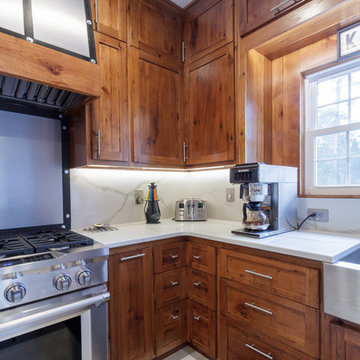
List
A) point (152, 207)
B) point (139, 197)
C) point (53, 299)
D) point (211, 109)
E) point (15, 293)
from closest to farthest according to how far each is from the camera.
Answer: point (15, 293) → point (53, 299) → point (211, 109) → point (152, 207) → point (139, 197)

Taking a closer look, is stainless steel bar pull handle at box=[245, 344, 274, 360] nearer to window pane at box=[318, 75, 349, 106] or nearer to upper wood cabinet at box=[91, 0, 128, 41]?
window pane at box=[318, 75, 349, 106]

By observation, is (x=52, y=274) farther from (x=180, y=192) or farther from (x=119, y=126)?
(x=180, y=192)

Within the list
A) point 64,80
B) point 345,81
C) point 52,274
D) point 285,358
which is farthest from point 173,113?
point 285,358

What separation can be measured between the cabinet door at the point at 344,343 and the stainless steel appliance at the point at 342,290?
0.05 m

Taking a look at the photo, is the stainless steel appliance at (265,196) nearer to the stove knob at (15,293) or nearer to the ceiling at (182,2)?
the stove knob at (15,293)

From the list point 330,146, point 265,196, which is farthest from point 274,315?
point 330,146

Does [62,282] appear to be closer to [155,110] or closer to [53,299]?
[53,299]

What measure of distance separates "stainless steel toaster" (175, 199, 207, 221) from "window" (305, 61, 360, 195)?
85cm

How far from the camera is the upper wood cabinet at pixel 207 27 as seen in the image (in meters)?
1.82

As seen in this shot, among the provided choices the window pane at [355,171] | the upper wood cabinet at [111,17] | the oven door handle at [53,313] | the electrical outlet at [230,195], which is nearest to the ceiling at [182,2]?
the upper wood cabinet at [111,17]

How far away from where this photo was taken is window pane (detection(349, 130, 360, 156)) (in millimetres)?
1566

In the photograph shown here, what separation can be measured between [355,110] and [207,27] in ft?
4.12

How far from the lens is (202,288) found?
1633 millimetres

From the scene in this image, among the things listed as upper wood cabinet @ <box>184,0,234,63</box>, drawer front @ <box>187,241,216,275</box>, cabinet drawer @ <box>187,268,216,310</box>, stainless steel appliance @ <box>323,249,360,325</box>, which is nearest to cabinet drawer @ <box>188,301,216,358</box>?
cabinet drawer @ <box>187,268,216,310</box>
